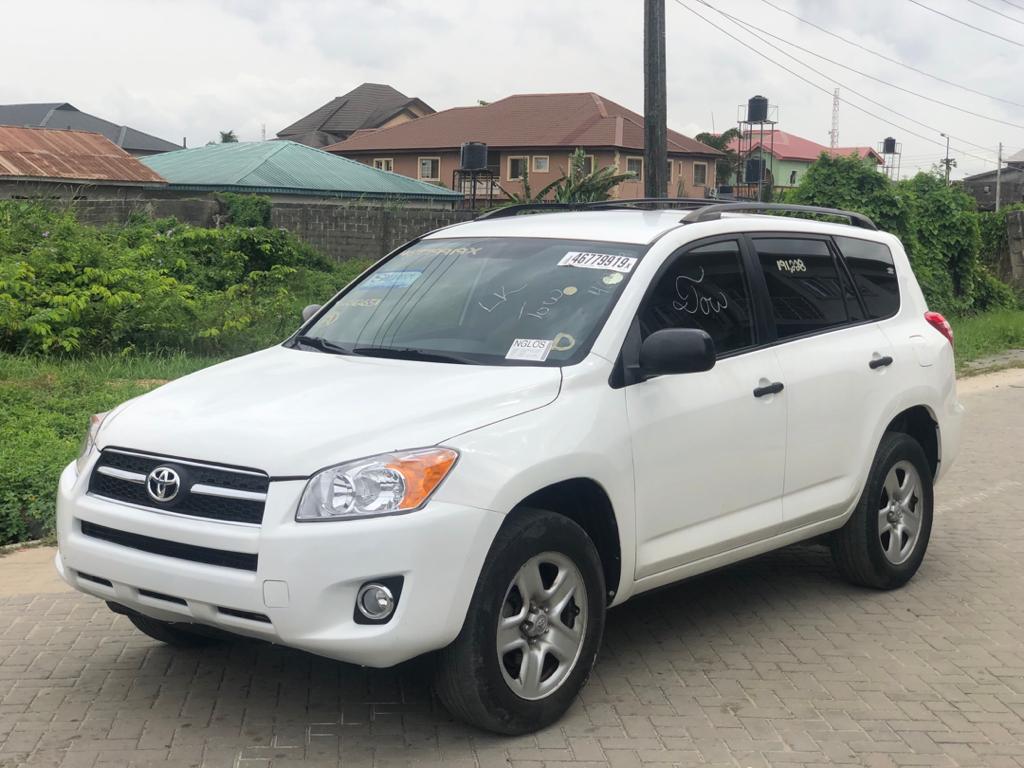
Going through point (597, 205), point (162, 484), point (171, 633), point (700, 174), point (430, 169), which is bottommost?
point (171, 633)

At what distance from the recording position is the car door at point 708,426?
16.1ft

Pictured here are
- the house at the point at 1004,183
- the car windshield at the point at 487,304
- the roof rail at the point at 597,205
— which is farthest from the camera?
the house at the point at 1004,183

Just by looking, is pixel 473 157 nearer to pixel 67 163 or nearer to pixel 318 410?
pixel 67 163

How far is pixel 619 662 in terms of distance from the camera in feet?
17.6

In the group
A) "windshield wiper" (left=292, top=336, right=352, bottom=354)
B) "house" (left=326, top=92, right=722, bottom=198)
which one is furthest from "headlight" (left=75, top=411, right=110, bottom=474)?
"house" (left=326, top=92, right=722, bottom=198)

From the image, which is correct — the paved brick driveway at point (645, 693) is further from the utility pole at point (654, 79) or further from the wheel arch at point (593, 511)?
the utility pole at point (654, 79)

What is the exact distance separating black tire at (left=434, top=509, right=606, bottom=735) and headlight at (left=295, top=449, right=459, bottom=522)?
1.16 feet

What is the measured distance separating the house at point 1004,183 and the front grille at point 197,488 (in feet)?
334

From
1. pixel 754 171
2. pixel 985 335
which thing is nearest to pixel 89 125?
pixel 754 171

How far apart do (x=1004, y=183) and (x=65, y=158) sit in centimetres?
8774

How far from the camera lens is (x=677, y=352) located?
4762mm

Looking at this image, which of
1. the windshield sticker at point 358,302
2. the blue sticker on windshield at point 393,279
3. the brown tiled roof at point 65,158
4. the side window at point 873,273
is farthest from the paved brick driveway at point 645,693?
the brown tiled roof at point 65,158

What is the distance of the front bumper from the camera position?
3.97 meters

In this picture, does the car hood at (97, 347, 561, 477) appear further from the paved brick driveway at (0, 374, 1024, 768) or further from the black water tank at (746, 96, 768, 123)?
the black water tank at (746, 96, 768, 123)
